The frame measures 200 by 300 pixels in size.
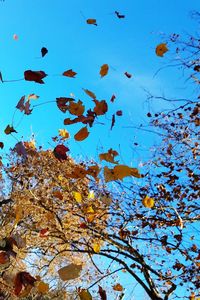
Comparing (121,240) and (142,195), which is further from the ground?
(142,195)

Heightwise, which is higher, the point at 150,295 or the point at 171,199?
the point at 171,199

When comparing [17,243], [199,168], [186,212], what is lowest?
[17,243]

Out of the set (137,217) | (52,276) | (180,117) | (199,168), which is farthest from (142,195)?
(52,276)

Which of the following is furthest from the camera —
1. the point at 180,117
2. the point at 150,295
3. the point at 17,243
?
the point at 180,117

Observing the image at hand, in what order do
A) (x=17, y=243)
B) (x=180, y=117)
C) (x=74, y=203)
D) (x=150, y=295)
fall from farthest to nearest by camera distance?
(x=74, y=203) → (x=180, y=117) → (x=150, y=295) → (x=17, y=243)

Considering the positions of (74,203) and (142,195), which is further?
(74,203)

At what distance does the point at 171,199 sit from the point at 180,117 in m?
1.60

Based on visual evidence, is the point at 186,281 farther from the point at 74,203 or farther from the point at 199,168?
the point at 74,203

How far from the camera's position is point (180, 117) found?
6.84 metres

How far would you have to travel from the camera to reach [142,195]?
706 centimetres

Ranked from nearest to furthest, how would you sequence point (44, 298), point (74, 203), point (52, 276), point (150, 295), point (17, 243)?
point (17, 243)
point (150, 295)
point (74, 203)
point (52, 276)
point (44, 298)

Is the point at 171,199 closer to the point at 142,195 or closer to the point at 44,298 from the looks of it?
the point at 142,195

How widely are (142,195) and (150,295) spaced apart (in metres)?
1.75

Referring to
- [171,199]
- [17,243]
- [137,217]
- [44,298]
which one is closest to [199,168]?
[171,199]
